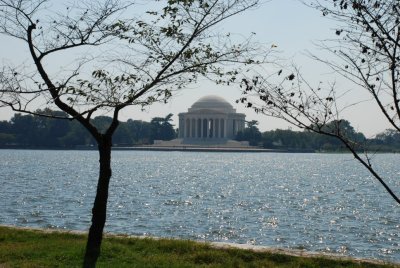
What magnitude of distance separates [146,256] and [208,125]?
15874 cm

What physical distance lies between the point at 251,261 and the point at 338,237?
38.6ft

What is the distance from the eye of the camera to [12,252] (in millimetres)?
10914

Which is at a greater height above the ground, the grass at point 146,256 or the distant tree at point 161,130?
the distant tree at point 161,130

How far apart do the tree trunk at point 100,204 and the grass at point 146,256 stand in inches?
16.6

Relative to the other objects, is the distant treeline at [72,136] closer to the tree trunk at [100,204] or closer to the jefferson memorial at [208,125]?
the jefferson memorial at [208,125]

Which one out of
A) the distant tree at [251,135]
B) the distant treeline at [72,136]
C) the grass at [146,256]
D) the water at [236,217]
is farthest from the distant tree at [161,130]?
the grass at [146,256]

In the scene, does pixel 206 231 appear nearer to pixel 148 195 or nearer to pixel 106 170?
pixel 106 170

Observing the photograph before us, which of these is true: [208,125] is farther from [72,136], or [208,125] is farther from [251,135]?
[72,136]

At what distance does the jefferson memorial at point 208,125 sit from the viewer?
167250 mm

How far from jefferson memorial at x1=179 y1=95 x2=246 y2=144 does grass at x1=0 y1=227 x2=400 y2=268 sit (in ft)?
509

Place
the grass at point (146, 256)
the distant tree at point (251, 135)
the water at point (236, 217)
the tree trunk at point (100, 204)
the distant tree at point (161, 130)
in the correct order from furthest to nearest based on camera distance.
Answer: the distant tree at point (161, 130)
the distant tree at point (251, 135)
the water at point (236, 217)
the grass at point (146, 256)
the tree trunk at point (100, 204)

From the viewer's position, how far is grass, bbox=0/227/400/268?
10.2 metres

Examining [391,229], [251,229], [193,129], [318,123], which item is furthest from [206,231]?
[193,129]

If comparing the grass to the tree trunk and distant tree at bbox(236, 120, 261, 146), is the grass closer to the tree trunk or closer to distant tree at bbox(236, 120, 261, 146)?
the tree trunk
